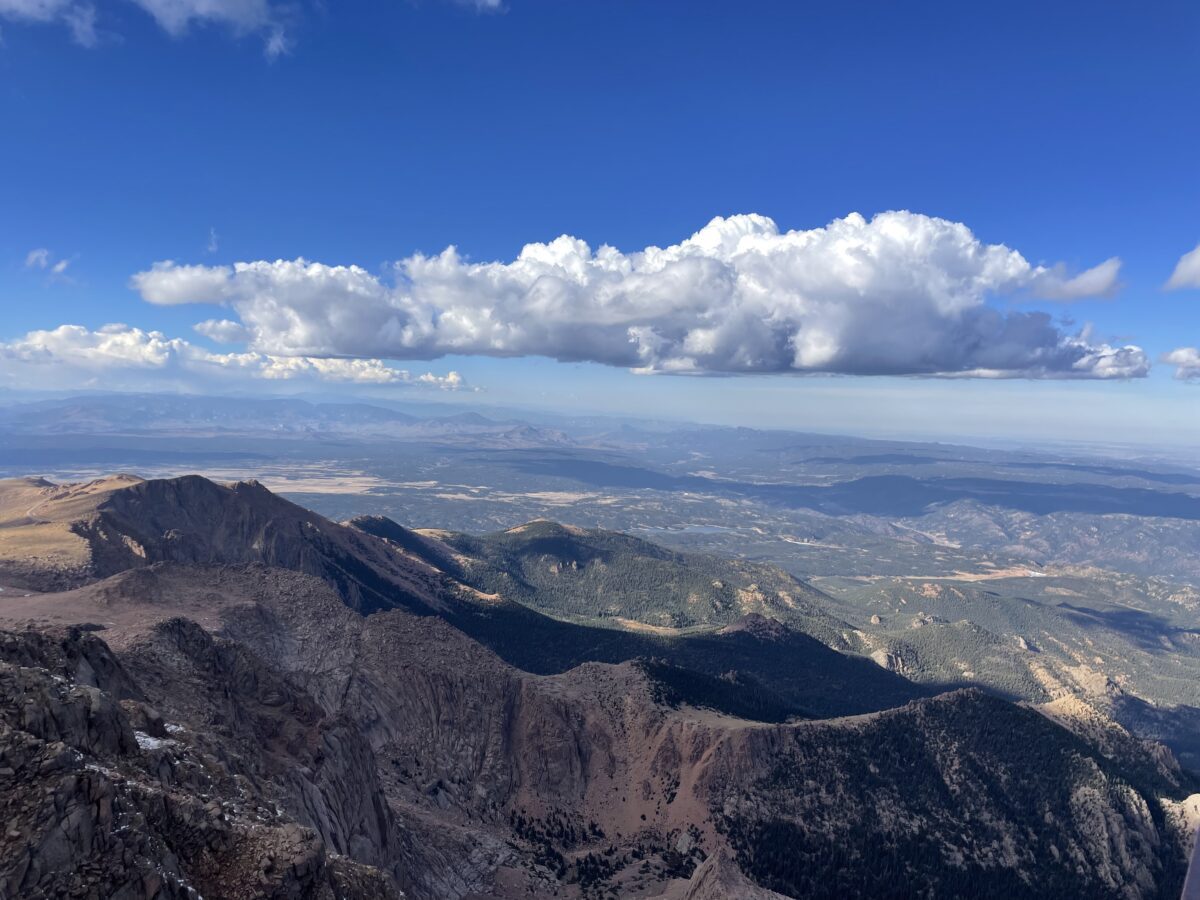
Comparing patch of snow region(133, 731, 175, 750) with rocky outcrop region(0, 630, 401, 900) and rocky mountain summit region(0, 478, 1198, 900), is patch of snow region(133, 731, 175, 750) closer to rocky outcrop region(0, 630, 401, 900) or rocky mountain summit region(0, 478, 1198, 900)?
rocky outcrop region(0, 630, 401, 900)

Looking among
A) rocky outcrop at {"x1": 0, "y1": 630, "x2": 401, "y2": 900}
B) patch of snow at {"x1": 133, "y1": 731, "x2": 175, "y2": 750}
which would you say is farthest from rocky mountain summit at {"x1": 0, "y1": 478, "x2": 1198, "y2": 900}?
rocky outcrop at {"x1": 0, "y1": 630, "x2": 401, "y2": 900}

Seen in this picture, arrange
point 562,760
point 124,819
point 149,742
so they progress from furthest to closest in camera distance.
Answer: point 562,760
point 149,742
point 124,819

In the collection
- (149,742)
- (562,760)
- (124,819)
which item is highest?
(124,819)

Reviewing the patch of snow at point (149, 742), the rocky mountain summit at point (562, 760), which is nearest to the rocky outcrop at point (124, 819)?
the patch of snow at point (149, 742)

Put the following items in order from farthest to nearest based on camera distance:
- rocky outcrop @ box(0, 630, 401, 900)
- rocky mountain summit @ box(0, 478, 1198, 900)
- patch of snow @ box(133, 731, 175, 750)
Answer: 1. rocky mountain summit @ box(0, 478, 1198, 900)
2. patch of snow @ box(133, 731, 175, 750)
3. rocky outcrop @ box(0, 630, 401, 900)

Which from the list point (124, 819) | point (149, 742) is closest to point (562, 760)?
point (149, 742)

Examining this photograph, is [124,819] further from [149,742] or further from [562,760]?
[562,760]

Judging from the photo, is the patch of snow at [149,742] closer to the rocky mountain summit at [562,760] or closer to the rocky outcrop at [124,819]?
the rocky outcrop at [124,819]

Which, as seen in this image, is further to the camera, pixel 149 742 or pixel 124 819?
pixel 149 742

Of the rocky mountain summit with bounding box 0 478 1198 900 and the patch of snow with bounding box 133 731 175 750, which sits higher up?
the patch of snow with bounding box 133 731 175 750

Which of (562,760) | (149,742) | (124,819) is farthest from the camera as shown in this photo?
(562,760)

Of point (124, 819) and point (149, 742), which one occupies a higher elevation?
point (124, 819)

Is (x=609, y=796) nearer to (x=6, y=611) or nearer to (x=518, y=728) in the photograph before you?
(x=518, y=728)

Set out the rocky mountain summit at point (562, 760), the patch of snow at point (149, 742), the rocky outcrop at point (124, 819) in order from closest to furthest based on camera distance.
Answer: the rocky outcrop at point (124, 819), the patch of snow at point (149, 742), the rocky mountain summit at point (562, 760)
